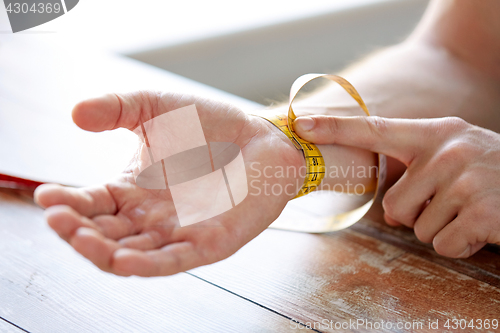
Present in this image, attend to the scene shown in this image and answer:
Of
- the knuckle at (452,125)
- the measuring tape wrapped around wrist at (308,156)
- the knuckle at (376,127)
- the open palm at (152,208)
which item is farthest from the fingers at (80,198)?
the knuckle at (452,125)

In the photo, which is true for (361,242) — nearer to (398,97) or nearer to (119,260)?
A: (398,97)

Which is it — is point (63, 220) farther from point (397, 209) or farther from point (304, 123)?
point (397, 209)

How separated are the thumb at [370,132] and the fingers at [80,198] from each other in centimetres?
40

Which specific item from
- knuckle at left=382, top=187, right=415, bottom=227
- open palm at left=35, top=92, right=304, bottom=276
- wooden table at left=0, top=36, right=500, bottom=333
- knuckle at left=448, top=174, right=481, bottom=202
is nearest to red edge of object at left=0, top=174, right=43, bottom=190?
wooden table at left=0, top=36, right=500, bottom=333

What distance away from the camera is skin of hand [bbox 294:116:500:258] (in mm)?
780

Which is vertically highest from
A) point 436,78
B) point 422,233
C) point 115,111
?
point 115,111

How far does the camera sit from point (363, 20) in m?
2.99

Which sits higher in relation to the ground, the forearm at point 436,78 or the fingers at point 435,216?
the forearm at point 436,78

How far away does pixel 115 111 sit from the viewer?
608 millimetres

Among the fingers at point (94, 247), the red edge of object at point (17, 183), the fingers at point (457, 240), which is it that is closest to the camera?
the fingers at point (94, 247)

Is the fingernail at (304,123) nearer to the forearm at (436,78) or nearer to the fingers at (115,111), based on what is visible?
the forearm at (436,78)

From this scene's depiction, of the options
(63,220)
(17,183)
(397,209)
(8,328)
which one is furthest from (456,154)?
(17,183)

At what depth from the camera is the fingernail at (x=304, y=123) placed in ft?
2.70

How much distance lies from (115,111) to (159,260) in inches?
9.1
